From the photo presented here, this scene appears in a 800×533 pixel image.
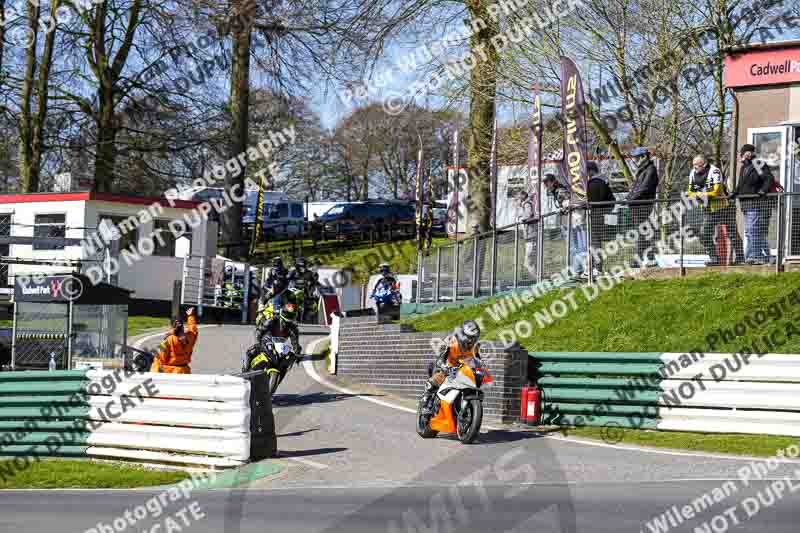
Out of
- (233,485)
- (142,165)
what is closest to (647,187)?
(233,485)

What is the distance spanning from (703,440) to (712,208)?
498 cm

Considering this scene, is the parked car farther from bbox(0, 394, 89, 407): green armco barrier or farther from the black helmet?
the black helmet

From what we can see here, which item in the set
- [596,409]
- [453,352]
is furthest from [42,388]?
[596,409]

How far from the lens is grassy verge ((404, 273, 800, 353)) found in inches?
639

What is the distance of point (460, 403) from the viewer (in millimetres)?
14172

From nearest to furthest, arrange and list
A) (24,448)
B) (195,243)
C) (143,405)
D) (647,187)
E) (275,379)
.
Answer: (143,405)
(24,448)
(275,379)
(647,187)
(195,243)

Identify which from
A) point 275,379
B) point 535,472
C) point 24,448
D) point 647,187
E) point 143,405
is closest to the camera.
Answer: point 535,472

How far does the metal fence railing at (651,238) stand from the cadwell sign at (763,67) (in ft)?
13.5

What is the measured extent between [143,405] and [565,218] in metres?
8.50

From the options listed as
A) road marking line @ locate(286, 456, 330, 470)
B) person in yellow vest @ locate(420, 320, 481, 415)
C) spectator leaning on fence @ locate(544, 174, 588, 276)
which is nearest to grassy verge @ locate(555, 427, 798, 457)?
person in yellow vest @ locate(420, 320, 481, 415)

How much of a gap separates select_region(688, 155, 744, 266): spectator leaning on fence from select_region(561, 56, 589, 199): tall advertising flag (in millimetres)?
2093

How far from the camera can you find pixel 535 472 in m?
11.8

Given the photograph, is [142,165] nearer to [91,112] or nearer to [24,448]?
[91,112]

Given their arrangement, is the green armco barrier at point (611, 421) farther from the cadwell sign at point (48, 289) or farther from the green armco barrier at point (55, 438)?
the cadwell sign at point (48, 289)
